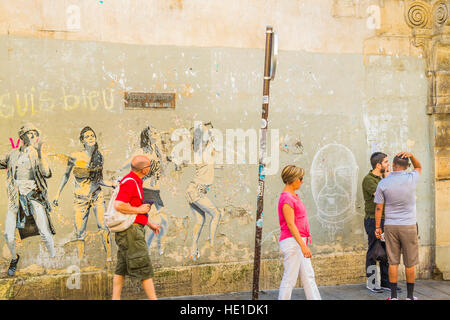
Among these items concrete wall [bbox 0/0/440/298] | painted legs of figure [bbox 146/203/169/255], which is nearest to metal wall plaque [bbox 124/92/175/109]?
concrete wall [bbox 0/0/440/298]

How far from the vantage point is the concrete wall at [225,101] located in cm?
641

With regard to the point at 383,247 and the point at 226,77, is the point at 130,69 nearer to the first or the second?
the point at 226,77

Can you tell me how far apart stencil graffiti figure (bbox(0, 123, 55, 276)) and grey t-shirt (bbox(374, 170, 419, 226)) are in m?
4.08

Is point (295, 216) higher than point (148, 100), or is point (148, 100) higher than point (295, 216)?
point (148, 100)

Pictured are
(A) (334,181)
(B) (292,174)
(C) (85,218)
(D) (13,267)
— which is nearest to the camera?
(B) (292,174)

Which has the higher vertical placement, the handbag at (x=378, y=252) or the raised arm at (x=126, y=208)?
the raised arm at (x=126, y=208)

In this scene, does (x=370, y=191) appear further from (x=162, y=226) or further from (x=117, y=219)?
(x=117, y=219)

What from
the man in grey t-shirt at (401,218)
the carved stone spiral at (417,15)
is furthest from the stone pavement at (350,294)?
the carved stone spiral at (417,15)

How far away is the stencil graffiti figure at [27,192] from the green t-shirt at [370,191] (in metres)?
4.09

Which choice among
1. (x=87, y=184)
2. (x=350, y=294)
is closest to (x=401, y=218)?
(x=350, y=294)

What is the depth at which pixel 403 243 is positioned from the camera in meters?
6.18

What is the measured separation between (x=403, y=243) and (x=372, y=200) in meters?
0.98

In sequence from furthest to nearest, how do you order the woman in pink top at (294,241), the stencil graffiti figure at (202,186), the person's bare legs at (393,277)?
the stencil graffiti figure at (202,186)
the person's bare legs at (393,277)
the woman in pink top at (294,241)

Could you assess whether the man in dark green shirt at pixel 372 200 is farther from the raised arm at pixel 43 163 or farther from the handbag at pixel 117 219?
the raised arm at pixel 43 163
